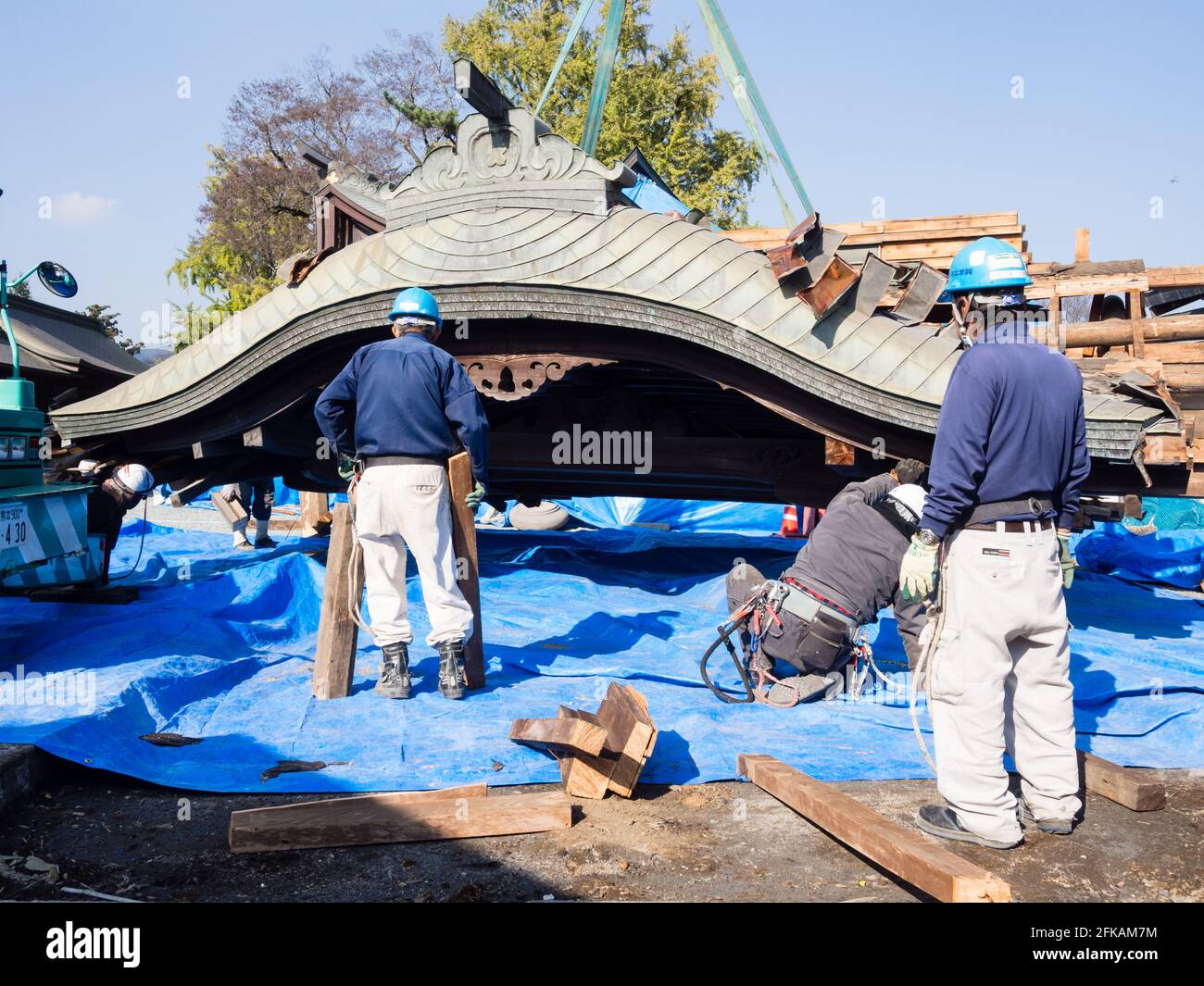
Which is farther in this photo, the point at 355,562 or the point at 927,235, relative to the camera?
the point at 927,235

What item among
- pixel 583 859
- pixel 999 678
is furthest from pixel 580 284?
pixel 583 859

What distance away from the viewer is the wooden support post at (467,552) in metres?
5.23

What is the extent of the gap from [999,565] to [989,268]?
1163 mm

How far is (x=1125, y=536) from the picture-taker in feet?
33.8

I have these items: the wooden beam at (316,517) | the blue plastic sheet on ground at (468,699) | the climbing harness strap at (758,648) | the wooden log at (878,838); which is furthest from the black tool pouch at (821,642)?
the wooden beam at (316,517)

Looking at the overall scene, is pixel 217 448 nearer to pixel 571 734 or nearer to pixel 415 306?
pixel 415 306

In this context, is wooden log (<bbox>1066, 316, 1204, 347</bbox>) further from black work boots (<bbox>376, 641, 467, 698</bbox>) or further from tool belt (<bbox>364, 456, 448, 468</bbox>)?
black work boots (<bbox>376, 641, 467, 698</bbox>)

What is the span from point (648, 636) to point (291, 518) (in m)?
9.49

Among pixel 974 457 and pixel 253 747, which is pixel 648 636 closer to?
pixel 253 747

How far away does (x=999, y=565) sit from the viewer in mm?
3461

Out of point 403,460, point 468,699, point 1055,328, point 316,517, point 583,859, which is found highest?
point 1055,328

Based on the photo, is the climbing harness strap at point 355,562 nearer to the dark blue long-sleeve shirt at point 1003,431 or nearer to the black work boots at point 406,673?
the black work boots at point 406,673

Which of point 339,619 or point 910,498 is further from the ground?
point 910,498
